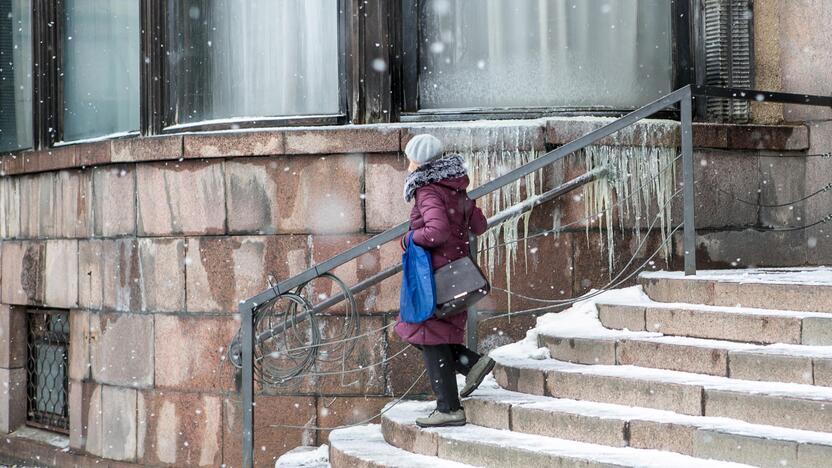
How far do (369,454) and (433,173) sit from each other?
1.48 m

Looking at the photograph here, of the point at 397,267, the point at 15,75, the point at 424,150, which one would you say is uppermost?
the point at 15,75

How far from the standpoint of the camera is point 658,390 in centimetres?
530

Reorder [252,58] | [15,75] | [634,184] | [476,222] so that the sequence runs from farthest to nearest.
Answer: [15,75], [252,58], [634,184], [476,222]

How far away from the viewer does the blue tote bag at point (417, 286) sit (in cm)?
541

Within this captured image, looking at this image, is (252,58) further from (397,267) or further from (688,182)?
(688,182)

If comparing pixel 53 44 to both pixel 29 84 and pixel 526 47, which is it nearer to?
pixel 29 84

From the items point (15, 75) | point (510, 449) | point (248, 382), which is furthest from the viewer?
point (15, 75)

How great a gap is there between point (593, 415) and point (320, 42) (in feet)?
12.1

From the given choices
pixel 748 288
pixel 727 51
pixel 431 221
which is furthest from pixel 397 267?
pixel 727 51

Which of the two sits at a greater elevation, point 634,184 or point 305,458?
point 634,184

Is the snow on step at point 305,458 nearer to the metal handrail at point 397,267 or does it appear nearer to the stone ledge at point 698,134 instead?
the metal handrail at point 397,267

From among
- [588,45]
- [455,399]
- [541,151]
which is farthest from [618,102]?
[455,399]

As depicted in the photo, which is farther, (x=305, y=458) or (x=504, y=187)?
(x=504, y=187)

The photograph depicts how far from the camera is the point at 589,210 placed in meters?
7.15
